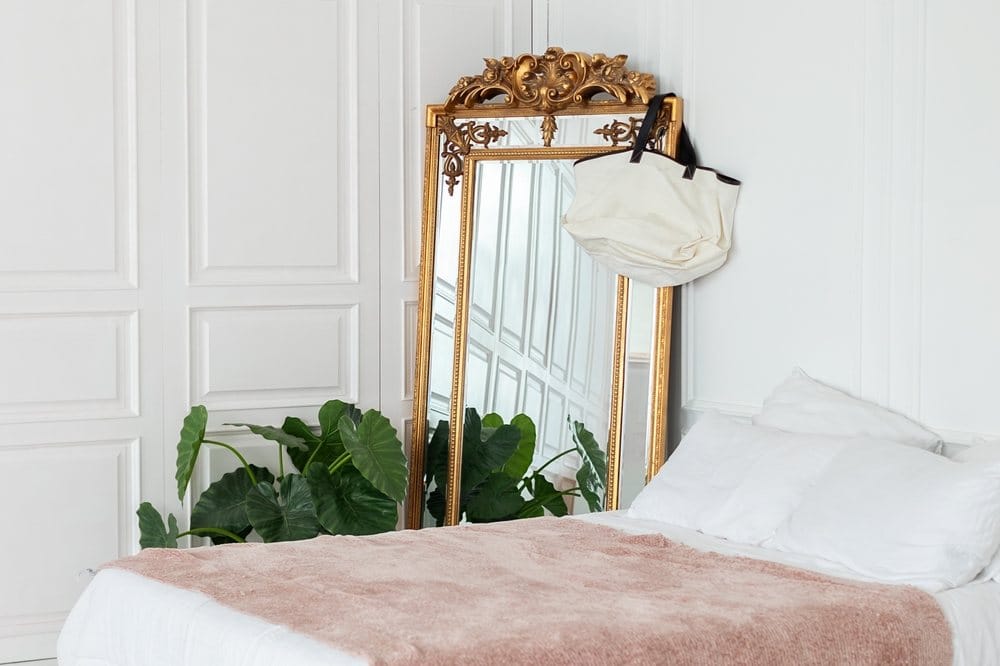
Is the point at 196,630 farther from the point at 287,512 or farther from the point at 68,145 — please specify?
the point at 68,145

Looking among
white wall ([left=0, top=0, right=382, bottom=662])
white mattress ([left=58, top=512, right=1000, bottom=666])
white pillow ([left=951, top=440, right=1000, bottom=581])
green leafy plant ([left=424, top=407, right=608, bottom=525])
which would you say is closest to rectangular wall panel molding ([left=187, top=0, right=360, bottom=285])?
white wall ([left=0, top=0, right=382, bottom=662])

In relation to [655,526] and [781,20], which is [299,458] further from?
[781,20]

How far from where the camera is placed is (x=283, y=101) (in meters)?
4.15

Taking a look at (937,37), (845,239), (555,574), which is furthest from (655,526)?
(937,37)

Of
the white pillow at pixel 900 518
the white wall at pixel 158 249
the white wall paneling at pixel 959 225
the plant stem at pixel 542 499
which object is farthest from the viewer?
the plant stem at pixel 542 499

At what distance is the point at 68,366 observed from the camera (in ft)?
12.5

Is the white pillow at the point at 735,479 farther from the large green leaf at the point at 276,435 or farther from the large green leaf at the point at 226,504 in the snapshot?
the large green leaf at the point at 226,504

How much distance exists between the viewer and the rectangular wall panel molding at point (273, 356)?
404 centimetres

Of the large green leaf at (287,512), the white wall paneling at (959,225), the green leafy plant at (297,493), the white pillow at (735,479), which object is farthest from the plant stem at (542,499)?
the white wall paneling at (959,225)

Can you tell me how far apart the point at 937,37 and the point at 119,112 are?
7.97ft

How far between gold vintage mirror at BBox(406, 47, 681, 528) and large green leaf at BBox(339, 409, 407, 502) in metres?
0.40

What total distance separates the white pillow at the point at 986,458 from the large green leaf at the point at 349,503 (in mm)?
1745

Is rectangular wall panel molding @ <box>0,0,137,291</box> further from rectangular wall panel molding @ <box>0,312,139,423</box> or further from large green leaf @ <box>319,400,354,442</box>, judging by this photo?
large green leaf @ <box>319,400,354,442</box>

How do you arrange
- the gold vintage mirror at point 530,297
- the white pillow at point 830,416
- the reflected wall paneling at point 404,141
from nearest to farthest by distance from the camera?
the white pillow at point 830,416, the gold vintage mirror at point 530,297, the reflected wall paneling at point 404,141
